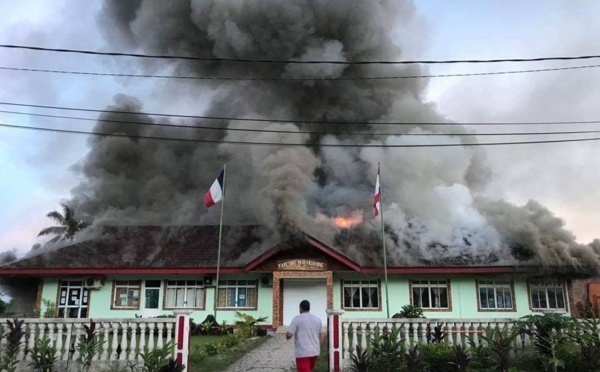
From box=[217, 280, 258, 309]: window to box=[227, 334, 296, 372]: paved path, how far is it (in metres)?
4.98

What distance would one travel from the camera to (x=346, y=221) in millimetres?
23234

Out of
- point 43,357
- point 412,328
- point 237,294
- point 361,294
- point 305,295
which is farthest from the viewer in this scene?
point 237,294

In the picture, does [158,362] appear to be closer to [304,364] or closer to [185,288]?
[304,364]

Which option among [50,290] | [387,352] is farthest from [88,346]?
[50,290]

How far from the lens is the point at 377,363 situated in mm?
8945

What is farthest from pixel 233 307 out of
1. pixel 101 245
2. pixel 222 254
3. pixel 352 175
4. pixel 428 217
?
pixel 352 175

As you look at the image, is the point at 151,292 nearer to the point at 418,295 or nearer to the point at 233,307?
the point at 233,307

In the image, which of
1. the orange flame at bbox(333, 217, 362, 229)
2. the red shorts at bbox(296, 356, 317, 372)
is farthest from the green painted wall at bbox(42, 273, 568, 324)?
the red shorts at bbox(296, 356, 317, 372)

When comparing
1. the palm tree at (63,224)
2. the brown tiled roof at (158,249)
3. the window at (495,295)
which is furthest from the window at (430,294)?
the palm tree at (63,224)

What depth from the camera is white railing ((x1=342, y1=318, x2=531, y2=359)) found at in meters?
10.0

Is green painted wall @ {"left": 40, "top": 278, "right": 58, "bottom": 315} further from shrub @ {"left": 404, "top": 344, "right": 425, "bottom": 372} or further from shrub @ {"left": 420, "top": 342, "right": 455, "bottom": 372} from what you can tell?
shrub @ {"left": 404, "top": 344, "right": 425, "bottom": 372}

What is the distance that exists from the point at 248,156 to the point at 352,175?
6636 millimetres

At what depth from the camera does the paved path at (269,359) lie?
1052 cm

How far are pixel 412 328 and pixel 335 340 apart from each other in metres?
1.81
